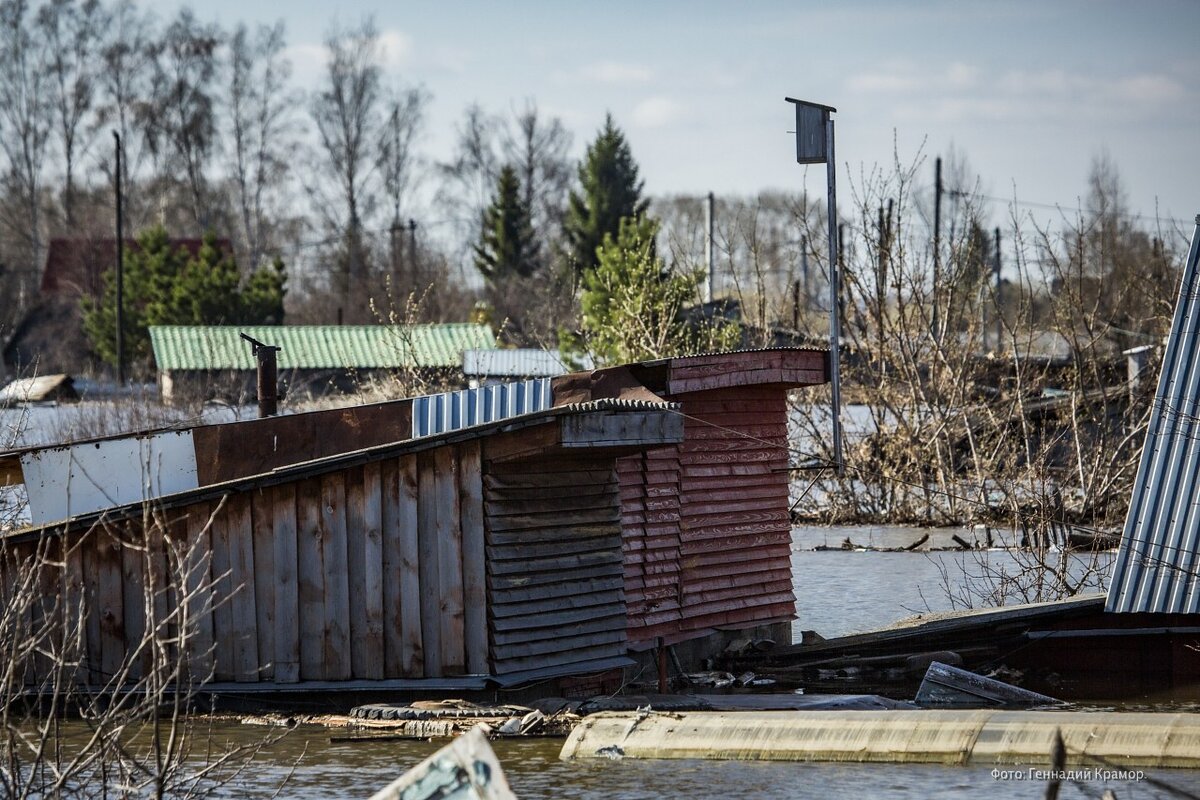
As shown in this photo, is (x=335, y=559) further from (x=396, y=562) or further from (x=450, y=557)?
(x=450, y=557)

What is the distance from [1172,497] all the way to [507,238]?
5808 centimetres

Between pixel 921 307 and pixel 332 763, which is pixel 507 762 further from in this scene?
pixel 921 307

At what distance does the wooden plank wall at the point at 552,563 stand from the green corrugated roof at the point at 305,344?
34600mm

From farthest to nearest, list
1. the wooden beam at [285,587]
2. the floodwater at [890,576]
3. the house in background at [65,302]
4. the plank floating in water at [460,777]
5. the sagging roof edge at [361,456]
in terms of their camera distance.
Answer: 1. the house in background at [65,302]
2. the floodwater at [890,576]
3. the wooden beam at [285,587]
4. the sagging roof edge at [361,456]
5. the plank floating in water at [460,777]

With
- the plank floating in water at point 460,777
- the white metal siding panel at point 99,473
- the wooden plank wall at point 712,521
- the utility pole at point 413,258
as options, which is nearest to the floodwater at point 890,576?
the wooden plank wall at point 712,521

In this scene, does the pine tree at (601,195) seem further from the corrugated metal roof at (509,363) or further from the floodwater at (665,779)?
the floodwater at (665,779)

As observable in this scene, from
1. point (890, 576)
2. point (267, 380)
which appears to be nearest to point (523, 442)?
point (267, 380)

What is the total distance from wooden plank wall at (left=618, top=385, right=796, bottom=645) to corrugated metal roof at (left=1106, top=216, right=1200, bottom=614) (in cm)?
358

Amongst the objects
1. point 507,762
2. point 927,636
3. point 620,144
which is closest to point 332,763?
point 507,762

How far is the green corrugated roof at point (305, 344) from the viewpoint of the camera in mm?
47906

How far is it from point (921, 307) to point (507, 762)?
1807cm

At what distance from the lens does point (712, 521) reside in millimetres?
14305

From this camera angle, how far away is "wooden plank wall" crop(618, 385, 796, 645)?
43.8 ft

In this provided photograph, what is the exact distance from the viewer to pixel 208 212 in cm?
7069
